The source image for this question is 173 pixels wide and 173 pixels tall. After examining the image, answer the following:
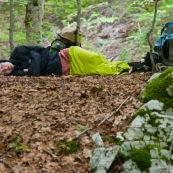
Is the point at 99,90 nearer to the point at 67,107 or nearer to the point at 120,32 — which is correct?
the point at 67,107

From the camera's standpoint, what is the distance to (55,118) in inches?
142

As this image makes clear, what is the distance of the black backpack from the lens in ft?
20.3

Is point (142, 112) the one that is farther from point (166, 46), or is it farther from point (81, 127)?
point (166, 46)

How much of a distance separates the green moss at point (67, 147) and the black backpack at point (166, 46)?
3.87 metres

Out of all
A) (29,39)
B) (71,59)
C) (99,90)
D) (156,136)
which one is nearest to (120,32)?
(29,39)

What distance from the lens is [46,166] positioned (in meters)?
2.75

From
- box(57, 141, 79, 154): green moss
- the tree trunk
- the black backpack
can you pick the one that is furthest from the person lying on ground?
box(57, 141, 79, 154): green moss

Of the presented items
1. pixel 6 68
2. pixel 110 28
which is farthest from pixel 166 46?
pixel 110 28

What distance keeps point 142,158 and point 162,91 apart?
1.19 metres

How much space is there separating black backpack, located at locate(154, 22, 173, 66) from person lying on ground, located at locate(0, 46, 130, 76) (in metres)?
0.92

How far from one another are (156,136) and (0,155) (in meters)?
1.53

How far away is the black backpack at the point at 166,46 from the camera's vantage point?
6191mm

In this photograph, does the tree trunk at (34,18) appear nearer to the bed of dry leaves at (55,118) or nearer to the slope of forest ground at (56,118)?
the slope of forest ground at (56,118)

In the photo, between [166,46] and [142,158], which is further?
[166,46]
